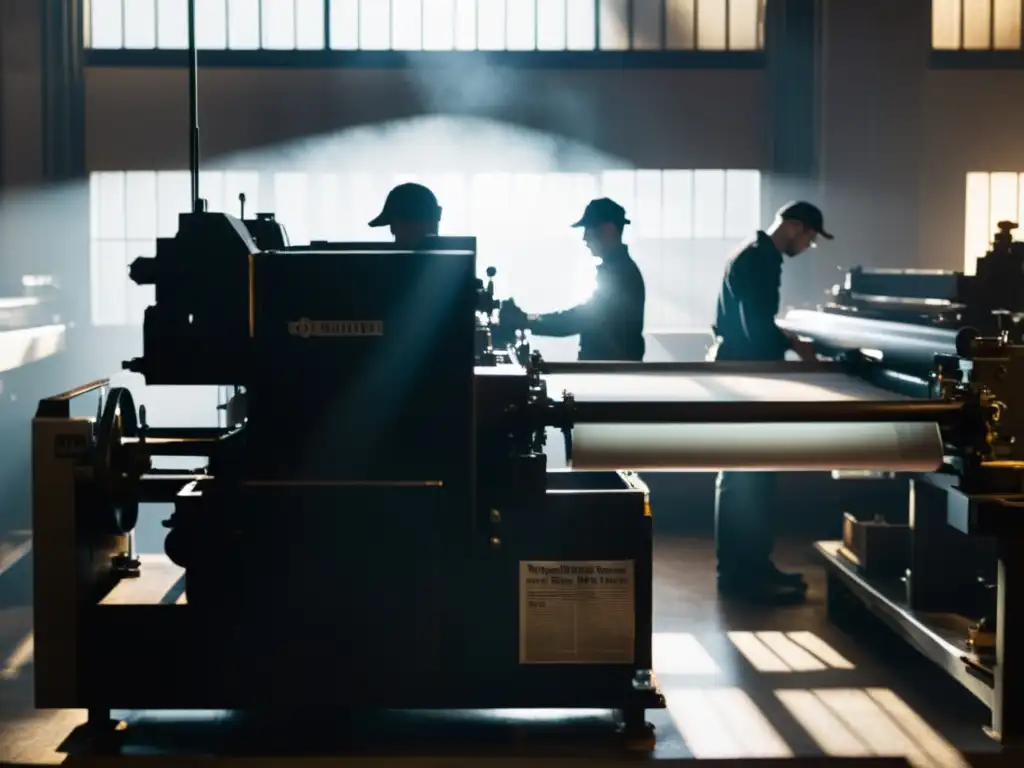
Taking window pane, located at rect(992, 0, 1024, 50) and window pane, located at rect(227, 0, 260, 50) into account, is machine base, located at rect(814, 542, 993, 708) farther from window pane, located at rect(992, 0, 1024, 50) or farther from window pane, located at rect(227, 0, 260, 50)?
window pane, located at rect(227, 0, 260, 50)

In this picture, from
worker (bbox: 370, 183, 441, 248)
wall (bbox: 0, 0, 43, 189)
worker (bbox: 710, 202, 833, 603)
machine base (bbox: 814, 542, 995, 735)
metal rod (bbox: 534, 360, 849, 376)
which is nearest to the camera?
machine base (bbox: 814, 542, 995, 735)

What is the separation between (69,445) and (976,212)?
4.89 metres

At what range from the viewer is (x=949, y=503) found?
2707mm

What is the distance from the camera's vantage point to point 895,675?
320 centimetres

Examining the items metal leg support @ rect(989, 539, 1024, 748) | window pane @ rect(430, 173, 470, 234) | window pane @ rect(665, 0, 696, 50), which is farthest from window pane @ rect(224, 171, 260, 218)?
A: metal leg support @ rect(989, 539, 1024, 748)

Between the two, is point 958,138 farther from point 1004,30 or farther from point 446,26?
point 446,26

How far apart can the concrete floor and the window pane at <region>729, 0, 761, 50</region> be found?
3449mm

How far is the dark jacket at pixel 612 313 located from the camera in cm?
427

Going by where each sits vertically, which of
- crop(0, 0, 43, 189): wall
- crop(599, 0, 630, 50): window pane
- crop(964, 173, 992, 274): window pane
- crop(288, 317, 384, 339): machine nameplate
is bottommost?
crop(288, 317, 384, 339): machine nameplate

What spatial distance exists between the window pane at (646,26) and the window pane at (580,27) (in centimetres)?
19

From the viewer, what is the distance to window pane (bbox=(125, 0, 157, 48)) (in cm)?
622

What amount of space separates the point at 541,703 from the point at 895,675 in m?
1.05

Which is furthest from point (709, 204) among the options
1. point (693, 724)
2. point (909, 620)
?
point (693, 724)

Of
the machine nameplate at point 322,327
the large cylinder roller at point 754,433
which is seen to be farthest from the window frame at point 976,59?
the machine nameplate at point 322,327
